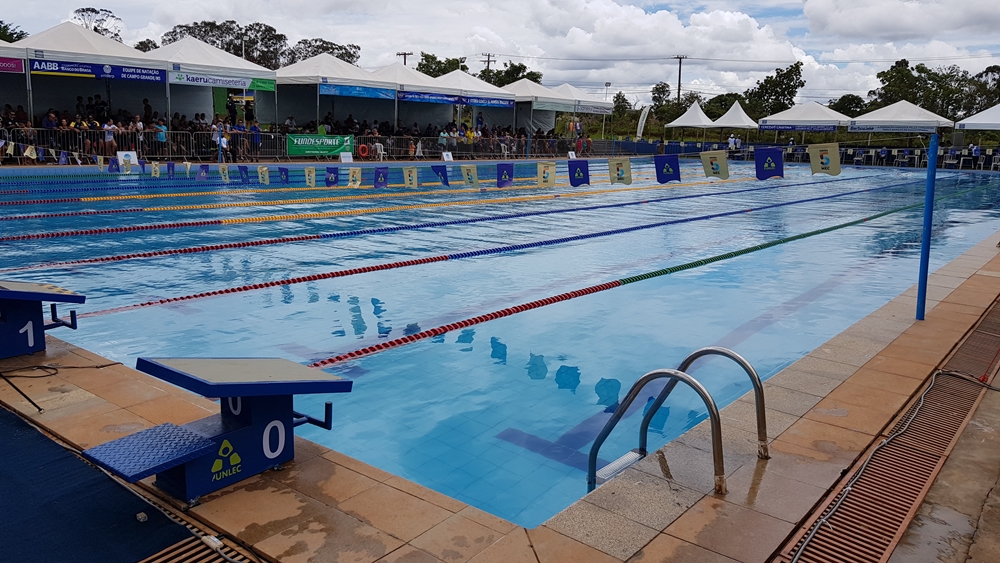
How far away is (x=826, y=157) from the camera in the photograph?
12594 millimetres

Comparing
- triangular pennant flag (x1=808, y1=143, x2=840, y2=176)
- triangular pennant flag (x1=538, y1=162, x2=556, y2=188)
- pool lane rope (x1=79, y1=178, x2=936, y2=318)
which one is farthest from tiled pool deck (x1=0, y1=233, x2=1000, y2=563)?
triangular pennant flag (x1=538, y1=162, x2=556, y2=188)

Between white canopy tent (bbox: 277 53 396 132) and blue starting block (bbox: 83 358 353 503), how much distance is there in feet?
68.3

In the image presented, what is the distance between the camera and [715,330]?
697 cm

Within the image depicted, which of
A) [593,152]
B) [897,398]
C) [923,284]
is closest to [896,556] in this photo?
[897,398]

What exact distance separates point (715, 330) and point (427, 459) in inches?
143

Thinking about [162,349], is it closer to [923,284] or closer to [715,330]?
[715,330]

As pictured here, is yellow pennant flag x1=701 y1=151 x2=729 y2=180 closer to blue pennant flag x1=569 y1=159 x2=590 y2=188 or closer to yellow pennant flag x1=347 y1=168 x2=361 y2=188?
blue pennant flag x1=569 y1=159 x2=590 y2=188

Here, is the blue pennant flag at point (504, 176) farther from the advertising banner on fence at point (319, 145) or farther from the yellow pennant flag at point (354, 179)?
the advertising banner on fence at point (319, 145)

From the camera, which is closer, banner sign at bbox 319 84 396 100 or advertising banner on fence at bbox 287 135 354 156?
advertising banner on fence at bbox 287 135 354 156

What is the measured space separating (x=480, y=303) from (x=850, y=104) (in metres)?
56.4

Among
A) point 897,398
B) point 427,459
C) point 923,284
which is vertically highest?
point 923,284

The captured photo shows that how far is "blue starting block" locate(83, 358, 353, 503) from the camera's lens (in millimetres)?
2852

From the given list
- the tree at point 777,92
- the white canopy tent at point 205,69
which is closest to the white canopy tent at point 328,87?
the white canopy tent at point 205,69

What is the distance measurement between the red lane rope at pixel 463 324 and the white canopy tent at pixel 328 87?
1675cm
